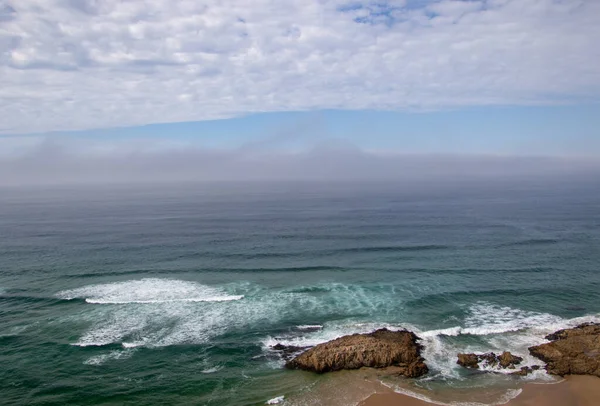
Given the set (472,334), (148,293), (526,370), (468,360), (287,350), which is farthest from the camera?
(148,293)

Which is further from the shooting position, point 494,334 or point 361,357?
point 494,334

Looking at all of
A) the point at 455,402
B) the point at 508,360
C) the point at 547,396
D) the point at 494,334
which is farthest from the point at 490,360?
the point at 455,402

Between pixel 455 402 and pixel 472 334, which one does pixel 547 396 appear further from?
pixel 472 334

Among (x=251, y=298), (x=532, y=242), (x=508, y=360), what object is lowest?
(x=508, y=360)

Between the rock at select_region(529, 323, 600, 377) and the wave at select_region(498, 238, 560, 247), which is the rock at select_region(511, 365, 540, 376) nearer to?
the rock at select_region(529, 323, 600, 377)

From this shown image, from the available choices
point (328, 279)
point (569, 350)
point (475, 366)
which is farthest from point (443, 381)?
point (328, 279)

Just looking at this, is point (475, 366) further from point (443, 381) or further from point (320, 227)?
point (320, 227)
